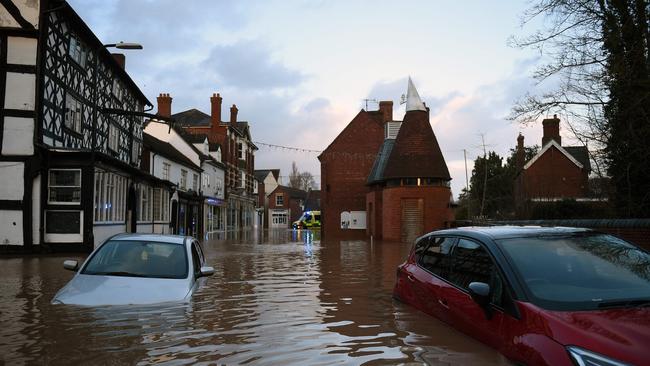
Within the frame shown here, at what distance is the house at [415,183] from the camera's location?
1367 inches

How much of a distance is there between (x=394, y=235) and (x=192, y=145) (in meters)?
18.6

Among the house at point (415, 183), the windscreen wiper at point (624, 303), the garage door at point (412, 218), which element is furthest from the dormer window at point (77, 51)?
the windscreen wiper at point (624, 303)

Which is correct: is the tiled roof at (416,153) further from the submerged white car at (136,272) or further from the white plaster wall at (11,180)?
the submerged white car at (136,272)

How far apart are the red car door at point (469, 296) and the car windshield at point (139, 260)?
3.86 m

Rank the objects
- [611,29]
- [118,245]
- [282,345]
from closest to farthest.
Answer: [282,345], [118,245], [611,29]

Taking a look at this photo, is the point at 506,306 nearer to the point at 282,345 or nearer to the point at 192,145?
the point at 282,345

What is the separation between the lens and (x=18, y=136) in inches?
731

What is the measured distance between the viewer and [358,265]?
17234 millimetres

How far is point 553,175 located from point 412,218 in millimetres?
15761

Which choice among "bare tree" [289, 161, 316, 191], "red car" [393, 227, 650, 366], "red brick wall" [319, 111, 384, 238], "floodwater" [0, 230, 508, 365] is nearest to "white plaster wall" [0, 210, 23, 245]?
"floodwater" [0, 230, 508, 365]

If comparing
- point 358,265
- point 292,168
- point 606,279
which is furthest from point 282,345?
point 292,168

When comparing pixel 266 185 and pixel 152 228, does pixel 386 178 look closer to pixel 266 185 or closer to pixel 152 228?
pixel 152 228

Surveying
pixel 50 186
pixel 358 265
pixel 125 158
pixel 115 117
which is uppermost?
pixel 115 117

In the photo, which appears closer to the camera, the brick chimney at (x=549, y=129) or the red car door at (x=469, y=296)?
the red car door at (x=469, y=296)
